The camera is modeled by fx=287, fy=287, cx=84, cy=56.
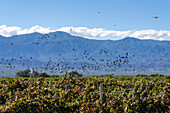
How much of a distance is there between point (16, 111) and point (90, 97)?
555 centimetres

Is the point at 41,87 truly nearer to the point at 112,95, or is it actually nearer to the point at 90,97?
the point at 90,97

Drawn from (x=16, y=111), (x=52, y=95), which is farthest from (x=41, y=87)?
(x=16, y=111)

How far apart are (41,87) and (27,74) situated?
53.3 m

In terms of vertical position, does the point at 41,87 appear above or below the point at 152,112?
above

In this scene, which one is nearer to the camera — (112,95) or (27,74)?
(112,95)

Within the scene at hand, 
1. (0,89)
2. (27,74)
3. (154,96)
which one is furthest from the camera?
(27,74)

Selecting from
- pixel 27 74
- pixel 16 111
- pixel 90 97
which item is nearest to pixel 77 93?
pixel 90 97

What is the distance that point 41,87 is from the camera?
2188 cm

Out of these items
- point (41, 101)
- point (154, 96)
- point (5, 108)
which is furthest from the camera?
point (154, 96)

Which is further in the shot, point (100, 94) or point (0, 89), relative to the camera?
point (0, 89)

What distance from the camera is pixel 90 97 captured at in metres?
20.8

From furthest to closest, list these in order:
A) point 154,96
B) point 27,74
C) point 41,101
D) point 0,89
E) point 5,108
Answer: point 27,74 → point 0,89 → point 154,96 → point 41,101 → point 5,108

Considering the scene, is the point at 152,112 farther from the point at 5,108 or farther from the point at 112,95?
the point at 5,108

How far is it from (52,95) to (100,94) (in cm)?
354
